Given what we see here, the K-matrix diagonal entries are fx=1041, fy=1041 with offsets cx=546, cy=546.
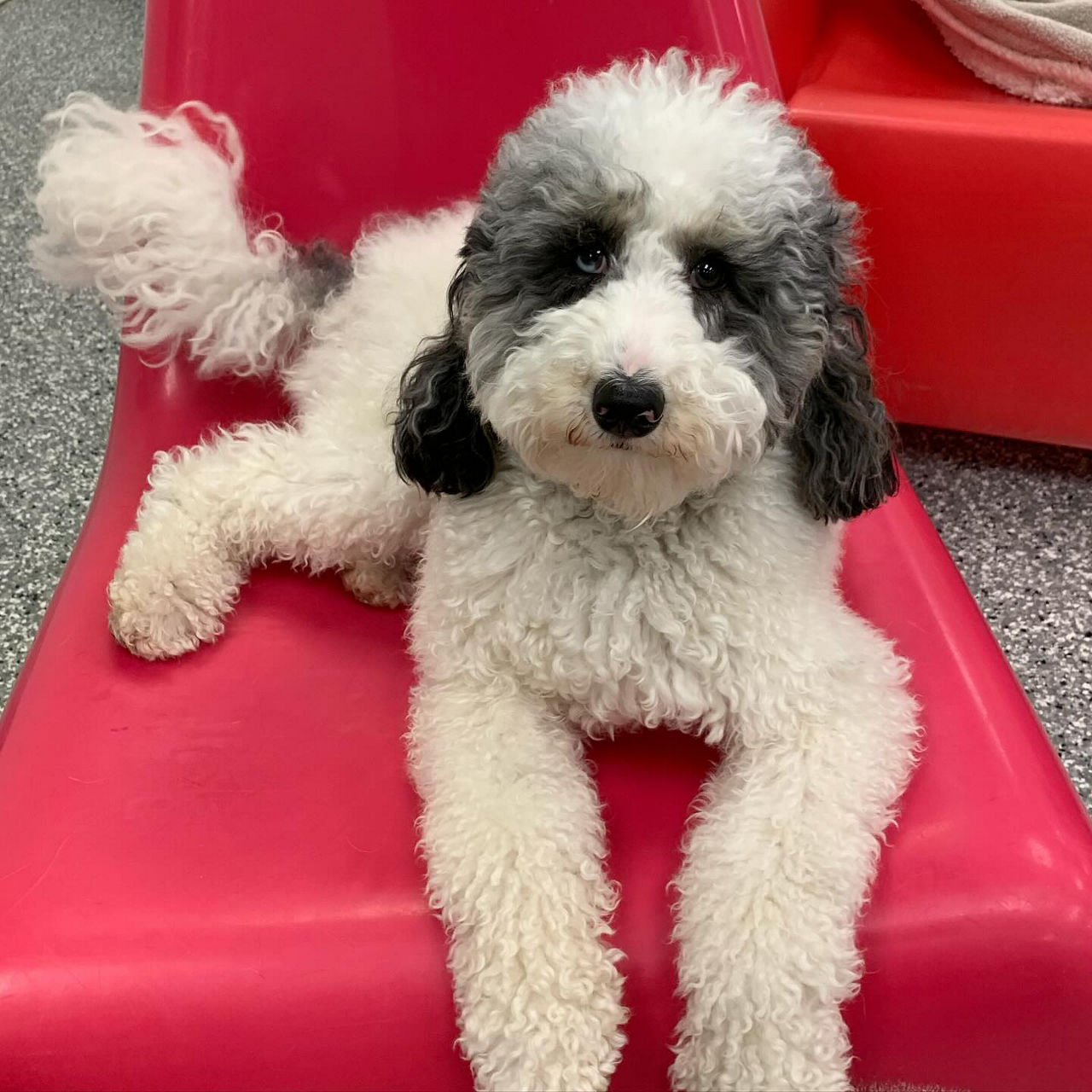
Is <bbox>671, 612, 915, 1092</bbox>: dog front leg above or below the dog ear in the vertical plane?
below

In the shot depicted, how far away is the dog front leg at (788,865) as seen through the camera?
2.55 feet

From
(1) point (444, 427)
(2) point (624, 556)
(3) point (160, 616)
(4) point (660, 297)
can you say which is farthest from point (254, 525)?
(4) point (660, 297)

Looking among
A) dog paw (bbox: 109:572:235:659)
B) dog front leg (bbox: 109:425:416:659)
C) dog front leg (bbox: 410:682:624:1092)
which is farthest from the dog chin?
dog paw (bbox: 109:572:235:659)

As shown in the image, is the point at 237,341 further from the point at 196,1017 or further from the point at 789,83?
the point at 789,83

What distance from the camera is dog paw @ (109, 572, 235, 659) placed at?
40.9 inches

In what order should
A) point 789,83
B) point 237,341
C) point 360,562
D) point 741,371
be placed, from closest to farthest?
point 741,371
point 360,562
point 237,341
point 789,83

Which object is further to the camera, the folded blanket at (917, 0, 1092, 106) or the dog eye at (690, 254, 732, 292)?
the folded blanket at (917, 0, 1092, 106)

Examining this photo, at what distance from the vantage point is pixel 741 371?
0.78 metres

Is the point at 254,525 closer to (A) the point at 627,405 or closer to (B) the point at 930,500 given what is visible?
(A) the point at 627,405

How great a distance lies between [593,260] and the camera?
0.82 metres

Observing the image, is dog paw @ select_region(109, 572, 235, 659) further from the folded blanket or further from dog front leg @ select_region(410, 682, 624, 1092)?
the folded blanket

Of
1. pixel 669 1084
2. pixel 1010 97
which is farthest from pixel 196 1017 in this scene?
pixel 1010 97

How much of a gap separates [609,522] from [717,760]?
24 centimetres

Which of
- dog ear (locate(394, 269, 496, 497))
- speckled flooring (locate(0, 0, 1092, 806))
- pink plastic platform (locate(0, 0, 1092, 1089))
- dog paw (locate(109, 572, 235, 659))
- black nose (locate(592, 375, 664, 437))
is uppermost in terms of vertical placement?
black nose (locate(592, 375, 664, 437))
